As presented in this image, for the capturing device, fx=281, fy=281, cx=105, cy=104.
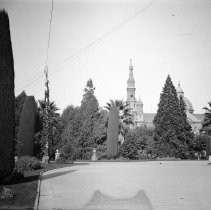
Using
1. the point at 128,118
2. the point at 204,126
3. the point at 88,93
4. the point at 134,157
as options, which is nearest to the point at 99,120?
the point at 128,118

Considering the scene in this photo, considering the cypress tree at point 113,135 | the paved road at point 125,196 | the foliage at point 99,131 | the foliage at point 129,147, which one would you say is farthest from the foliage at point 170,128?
the paved road at point 125,196

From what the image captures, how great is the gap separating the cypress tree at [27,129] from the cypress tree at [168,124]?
74.3 feet

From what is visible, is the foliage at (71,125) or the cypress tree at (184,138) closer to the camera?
the foliage at (71,125)

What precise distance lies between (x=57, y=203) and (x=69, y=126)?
37271 mm

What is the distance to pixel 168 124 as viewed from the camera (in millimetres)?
48688

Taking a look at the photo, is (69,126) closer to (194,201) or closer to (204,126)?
(204,126)

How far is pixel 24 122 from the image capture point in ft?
109

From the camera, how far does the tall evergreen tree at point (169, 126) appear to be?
47.0 m

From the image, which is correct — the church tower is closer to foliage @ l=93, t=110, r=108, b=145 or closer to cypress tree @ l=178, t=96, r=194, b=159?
cypress tree @ l=178, t=96, r=194, b=159

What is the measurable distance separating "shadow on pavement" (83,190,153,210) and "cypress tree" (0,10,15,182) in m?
3.96

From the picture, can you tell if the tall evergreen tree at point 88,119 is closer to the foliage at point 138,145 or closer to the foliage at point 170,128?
the foliage at point 138,145

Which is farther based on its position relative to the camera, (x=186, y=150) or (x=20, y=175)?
(x=186, y=150)

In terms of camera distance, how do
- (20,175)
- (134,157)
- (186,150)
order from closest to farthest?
(20,175) → (134,157) → (186,150)

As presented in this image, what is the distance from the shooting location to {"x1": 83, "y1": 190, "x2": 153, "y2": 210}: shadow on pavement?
347 inches
